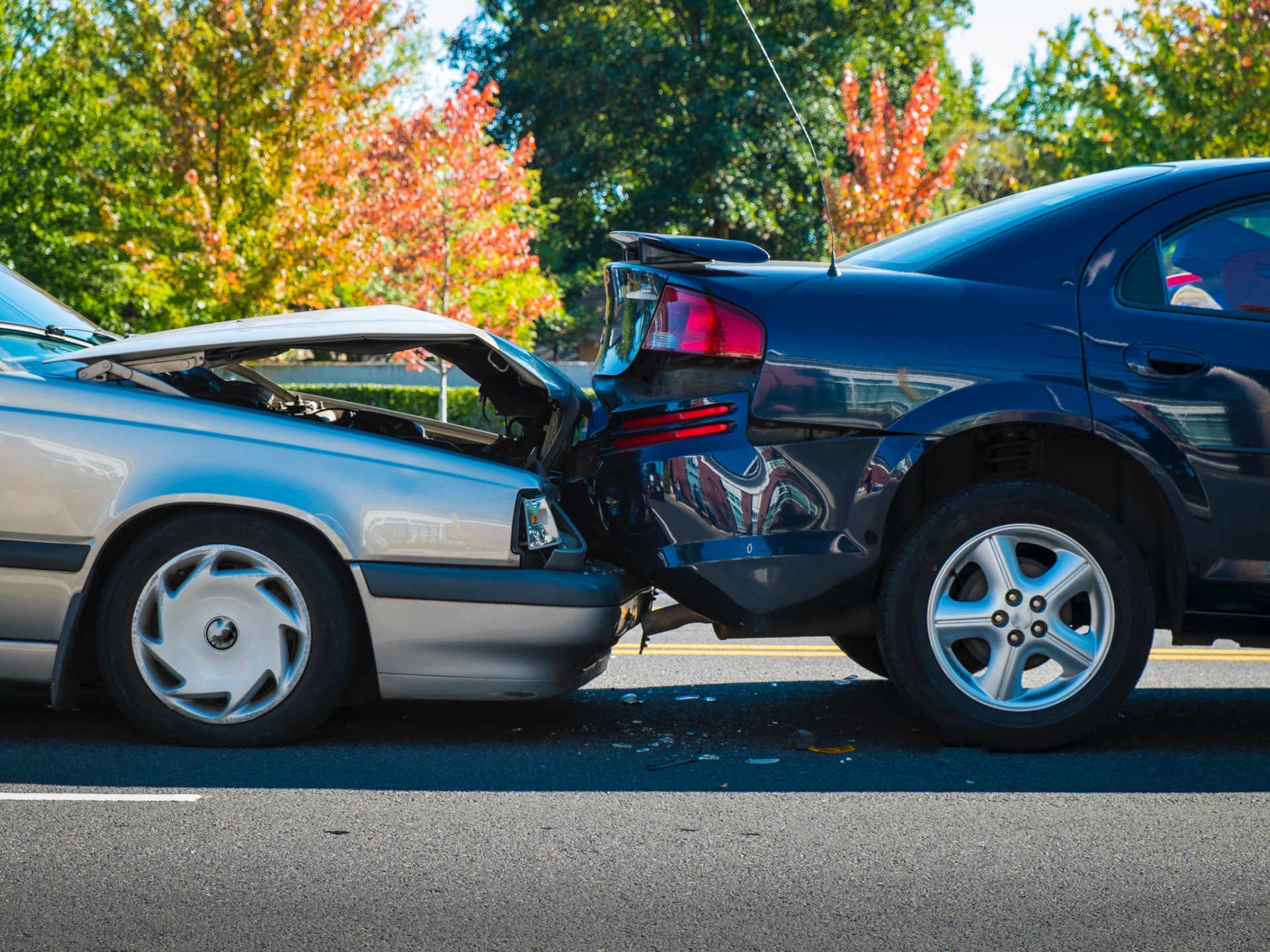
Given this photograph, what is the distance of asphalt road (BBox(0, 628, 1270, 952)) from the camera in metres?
2.66

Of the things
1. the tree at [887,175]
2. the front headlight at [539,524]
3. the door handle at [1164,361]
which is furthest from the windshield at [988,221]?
the tree at [887,175]

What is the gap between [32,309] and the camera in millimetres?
4832

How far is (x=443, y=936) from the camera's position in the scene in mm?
2600

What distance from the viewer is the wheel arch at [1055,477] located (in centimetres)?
411

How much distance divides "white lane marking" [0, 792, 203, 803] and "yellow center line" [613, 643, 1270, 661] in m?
2.73

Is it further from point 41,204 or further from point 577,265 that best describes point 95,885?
point 577,265

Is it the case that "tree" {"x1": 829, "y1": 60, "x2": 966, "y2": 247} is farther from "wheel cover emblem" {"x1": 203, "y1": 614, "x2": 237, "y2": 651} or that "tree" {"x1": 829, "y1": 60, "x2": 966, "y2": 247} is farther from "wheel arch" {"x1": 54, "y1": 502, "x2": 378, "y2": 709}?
"wheel cover emblem" {"x1": 203, "y1": 614, "x2": 237, "y2": 651}

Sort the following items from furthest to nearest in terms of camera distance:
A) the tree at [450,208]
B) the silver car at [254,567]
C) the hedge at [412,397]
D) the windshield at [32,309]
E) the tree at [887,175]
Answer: the hedge at [412,397]
the tree at [887,175]
the tree at [450,208]
the windshield at [32,309]
the silver car at [254,567]

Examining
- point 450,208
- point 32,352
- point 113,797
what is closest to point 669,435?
point 113,797

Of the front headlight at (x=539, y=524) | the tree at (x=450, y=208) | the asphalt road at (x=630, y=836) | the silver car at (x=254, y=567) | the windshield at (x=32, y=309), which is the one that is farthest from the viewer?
the tree at (x=450, y=208)

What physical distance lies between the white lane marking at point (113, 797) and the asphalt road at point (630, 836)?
0.12ft

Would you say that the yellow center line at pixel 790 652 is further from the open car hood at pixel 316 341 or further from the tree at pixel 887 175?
the tree at pixel 887 175

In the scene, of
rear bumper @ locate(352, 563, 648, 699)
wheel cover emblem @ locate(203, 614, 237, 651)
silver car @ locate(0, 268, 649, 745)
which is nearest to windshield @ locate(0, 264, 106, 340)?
silver car @ locate(0, 268, 649, 745)

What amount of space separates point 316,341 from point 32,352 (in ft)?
3.67
